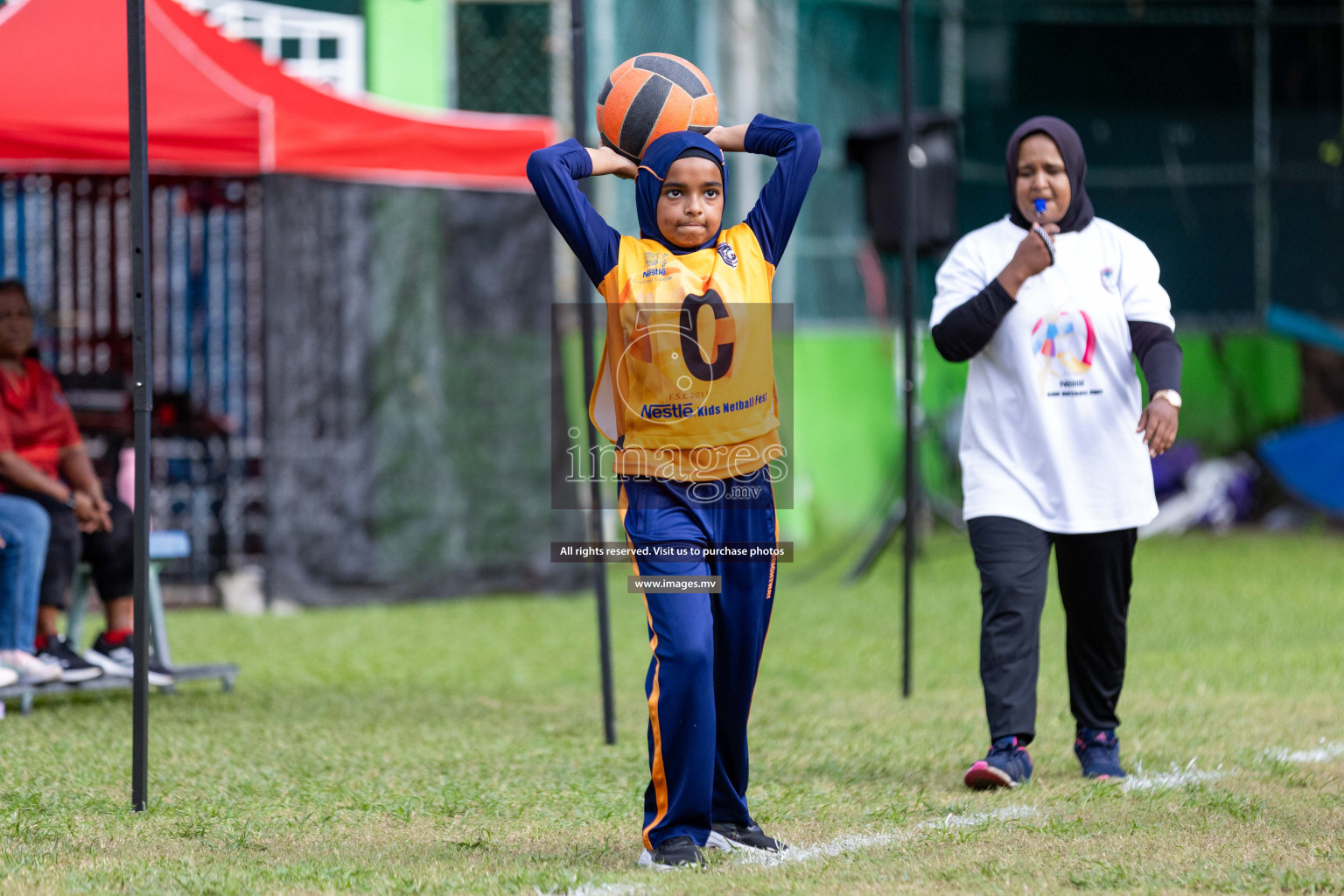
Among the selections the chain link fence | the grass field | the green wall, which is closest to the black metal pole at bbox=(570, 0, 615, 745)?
the grass field

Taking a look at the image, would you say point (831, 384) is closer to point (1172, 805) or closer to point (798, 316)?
point (798, 316)

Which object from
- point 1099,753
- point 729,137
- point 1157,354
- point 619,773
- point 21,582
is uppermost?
point 729,137

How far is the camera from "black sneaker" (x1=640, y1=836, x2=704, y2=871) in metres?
3.88

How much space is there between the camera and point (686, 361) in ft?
12.9

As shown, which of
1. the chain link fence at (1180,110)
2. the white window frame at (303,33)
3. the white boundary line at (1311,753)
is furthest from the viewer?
the chain link fence at (1180,110)

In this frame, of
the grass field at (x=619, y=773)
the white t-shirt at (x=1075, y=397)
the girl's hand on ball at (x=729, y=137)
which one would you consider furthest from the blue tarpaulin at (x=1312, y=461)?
the girl's hand on ball at (x=729, y=137)

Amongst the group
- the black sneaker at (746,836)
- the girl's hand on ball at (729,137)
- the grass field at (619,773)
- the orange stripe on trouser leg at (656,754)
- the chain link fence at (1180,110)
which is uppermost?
the chain link fence at (1180,110)

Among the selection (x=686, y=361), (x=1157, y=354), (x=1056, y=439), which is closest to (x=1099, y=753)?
(x=1056, y=439)

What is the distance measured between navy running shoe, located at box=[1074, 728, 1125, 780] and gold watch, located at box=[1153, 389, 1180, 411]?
1.07 m

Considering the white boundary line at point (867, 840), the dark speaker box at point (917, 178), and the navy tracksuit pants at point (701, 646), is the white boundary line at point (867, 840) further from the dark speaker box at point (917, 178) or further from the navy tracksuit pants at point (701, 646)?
the dark speaker box at point (917, 178)

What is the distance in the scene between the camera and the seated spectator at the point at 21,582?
665 centimetres

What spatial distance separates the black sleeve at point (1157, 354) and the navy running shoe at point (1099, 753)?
1.07 metres

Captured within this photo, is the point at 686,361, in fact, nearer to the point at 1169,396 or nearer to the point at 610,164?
the point at 610,164

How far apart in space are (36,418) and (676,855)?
4120mm
